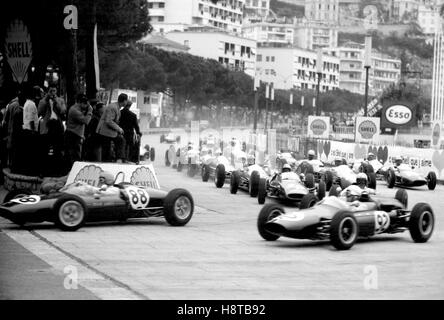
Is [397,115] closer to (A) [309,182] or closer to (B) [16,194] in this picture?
(A) [309,182]

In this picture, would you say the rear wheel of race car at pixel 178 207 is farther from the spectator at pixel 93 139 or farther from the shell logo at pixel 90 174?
the spectator at pixel 93 139

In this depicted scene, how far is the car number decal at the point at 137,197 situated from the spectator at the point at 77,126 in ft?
13.1

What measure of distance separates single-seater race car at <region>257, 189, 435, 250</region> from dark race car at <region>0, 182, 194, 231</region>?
6.83ft

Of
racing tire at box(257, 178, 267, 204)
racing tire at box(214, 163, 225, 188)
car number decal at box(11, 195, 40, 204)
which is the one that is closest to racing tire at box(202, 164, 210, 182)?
racing tire at box(214, 163, 225, 188)

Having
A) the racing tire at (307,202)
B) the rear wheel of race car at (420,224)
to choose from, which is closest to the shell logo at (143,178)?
the racing tire at (307,202)

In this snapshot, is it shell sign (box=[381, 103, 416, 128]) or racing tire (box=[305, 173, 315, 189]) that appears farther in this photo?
shell sign (box=[381, 103, 416, 128])

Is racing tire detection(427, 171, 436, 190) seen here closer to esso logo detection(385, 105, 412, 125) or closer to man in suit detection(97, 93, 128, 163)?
man in suit detection(97, 93, 128, 163)

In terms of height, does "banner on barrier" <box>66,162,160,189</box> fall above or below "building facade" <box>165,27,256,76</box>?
below

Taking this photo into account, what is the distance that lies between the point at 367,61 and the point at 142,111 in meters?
63.9

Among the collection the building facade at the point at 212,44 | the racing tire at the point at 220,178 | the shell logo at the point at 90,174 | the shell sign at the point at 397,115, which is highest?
the building facade at the point at 212,44

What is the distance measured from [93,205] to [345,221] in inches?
163

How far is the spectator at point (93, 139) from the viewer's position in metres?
22.6

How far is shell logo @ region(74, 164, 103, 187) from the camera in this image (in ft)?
68.3

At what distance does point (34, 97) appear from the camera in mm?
25141
